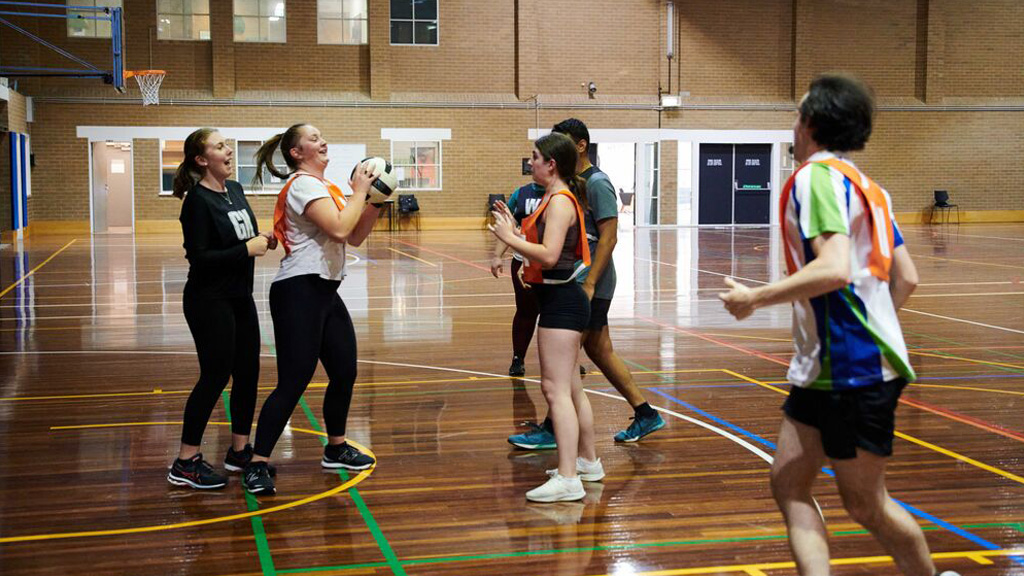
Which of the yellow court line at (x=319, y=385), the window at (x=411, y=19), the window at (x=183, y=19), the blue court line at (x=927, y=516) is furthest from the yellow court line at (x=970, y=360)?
the window at (x=183, y=19)

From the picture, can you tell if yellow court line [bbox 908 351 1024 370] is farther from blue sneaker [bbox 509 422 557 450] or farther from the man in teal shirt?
blue sneaker [bbox 509 422 557 450]

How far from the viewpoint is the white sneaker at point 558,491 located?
4.83 m

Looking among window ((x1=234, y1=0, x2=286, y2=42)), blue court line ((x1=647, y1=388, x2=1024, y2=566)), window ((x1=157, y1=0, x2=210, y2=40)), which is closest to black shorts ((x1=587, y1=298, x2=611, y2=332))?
blue court line ((x1=647, y1=388, x2=1024, y2=566))

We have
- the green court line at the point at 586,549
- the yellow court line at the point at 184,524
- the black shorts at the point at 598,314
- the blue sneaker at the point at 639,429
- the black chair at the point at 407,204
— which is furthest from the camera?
the black chair at the point at 407,204

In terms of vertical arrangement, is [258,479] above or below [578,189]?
below

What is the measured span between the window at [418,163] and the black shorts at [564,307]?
25.4 metres

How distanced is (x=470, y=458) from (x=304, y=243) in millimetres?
1543

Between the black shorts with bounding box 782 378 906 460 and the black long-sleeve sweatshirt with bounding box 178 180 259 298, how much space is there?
10.0 feet

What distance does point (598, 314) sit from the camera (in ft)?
19.1

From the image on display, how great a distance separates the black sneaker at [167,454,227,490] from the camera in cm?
511

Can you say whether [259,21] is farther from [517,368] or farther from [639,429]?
[639,429]

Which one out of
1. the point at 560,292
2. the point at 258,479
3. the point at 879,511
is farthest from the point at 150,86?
Result: the point at 879,511

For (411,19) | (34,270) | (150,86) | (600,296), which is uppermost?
(411,19)

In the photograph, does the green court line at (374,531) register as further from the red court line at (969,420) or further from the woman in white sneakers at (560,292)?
the red court line at (969,420)
